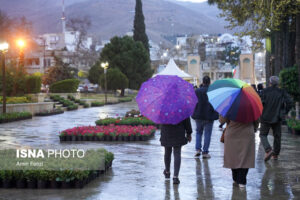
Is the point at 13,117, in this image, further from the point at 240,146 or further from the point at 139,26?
the point at 139,26

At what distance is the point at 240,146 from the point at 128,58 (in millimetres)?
49747

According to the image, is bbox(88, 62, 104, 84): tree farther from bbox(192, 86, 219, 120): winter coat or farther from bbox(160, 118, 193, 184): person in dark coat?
bbox(160, 118, 193, 184): person in dark coat

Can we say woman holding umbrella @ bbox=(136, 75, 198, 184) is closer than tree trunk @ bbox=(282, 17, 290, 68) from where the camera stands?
Yes

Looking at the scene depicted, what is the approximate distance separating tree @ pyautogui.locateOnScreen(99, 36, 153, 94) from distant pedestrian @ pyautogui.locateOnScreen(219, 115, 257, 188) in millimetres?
49666

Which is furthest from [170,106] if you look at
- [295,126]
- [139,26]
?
[139,26]

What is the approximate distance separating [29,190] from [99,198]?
1278mm

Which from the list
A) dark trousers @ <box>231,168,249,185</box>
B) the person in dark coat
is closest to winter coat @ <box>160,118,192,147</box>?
the person in dark coat

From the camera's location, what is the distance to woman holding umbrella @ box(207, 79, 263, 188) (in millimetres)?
7121

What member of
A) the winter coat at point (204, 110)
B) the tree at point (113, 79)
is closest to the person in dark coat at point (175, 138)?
the winter coat at point (204, 110)

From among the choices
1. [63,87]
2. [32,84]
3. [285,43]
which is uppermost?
[285,43]

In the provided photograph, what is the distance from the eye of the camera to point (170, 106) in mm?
7363

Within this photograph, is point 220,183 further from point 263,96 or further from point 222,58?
point 222,58

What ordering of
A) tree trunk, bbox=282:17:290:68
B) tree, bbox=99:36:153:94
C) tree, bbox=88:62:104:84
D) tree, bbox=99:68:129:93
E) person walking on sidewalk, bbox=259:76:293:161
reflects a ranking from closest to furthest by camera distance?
person walking on sidewalk, bbox=259:76:293:161 < tree trunk, bbox=282:17:290:68 < tree, bbox=99:68:129:93 < tree, bbox=88:62:104:84 < tree, bbox=99:36:153:94

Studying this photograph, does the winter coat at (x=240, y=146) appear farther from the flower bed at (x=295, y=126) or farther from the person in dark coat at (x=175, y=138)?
the flower bed at (x=295, y=126)
